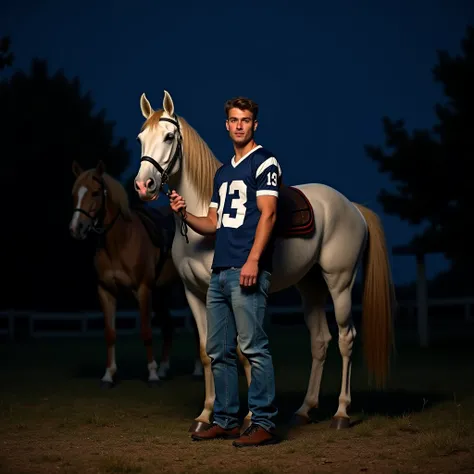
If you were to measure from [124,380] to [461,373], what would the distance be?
412 cm

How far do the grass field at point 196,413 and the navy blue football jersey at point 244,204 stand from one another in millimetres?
1280

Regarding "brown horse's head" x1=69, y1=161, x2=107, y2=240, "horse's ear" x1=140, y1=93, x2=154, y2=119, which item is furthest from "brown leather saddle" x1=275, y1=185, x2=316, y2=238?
"brown horse's head" x1=69, y1=161, x2=107, y2=240

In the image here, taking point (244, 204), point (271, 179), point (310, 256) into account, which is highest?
point (271, 179)

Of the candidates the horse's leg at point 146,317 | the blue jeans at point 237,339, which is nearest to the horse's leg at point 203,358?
the blue jeans at point 237,339

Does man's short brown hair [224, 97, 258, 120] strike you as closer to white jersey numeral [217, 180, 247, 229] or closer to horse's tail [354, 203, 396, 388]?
white jersey numeral [217, 180, 247, 229]

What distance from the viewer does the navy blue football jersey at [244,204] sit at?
17.5 feet

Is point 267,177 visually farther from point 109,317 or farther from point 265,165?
point 109,317

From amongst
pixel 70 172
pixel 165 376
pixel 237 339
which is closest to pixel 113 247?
pixel 165 376

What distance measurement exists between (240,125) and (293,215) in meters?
1.08

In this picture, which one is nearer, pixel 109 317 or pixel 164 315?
pixel 109 317

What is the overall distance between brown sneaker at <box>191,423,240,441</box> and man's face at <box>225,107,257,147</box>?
2005 mm

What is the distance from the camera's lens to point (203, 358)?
20.4 ft

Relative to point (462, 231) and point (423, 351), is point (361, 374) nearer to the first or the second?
point (423, 351)

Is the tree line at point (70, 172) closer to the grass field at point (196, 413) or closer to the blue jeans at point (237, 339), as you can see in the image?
the grass field at point (196, 413)
